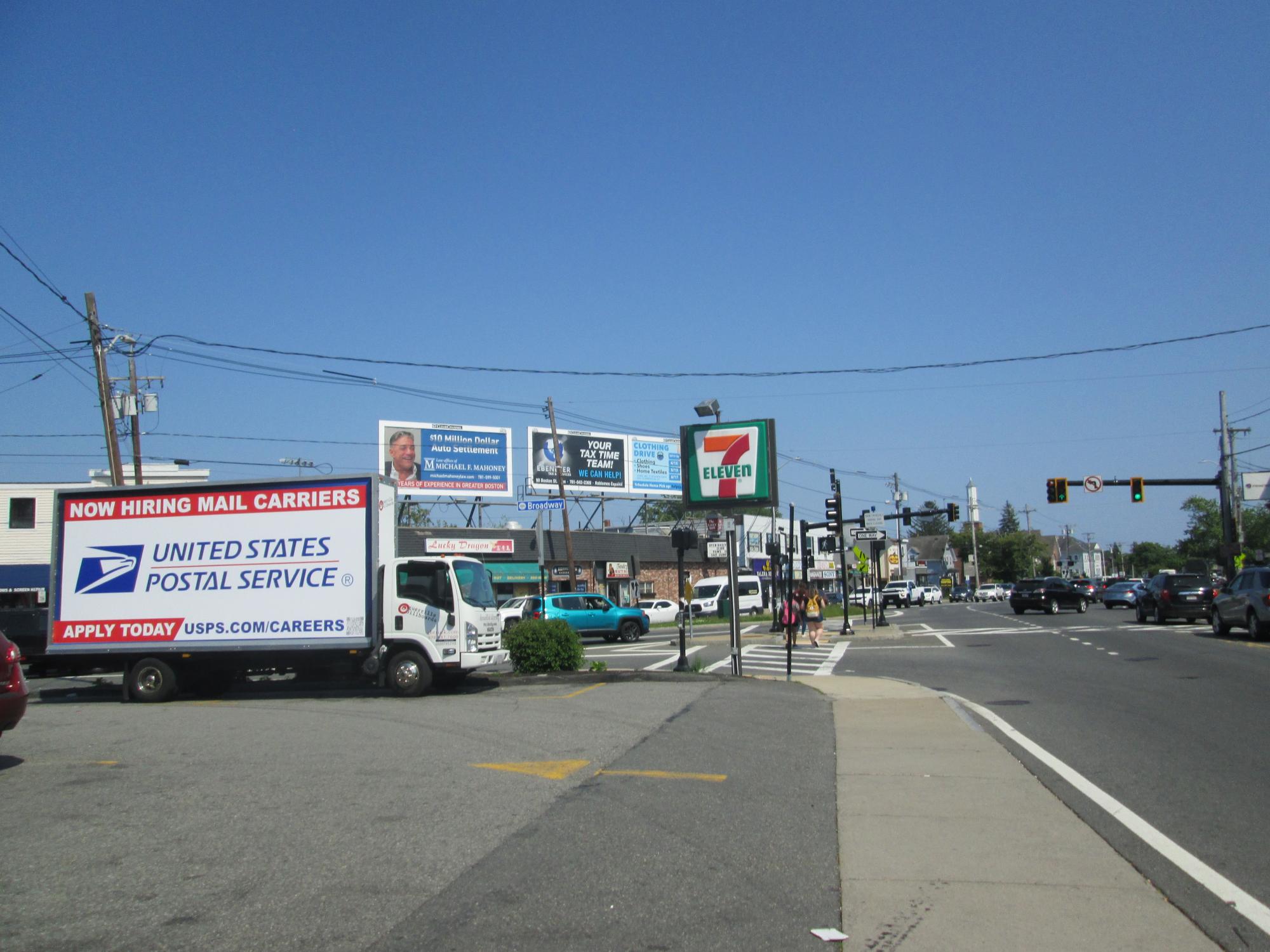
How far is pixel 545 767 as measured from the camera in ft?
29.9

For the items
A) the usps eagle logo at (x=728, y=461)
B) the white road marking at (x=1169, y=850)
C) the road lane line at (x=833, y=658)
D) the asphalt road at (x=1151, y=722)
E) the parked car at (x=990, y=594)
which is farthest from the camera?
the parked car at (x=990, y=594)

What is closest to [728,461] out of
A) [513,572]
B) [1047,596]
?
[1047,596]

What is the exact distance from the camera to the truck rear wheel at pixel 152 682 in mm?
16688

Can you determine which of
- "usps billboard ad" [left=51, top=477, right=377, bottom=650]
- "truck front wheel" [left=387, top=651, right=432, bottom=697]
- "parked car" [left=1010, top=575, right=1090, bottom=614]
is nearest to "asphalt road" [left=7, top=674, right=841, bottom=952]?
"truck front wheel" [left=387, top=651, right=432, bottom=697]

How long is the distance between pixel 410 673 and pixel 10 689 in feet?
24.3

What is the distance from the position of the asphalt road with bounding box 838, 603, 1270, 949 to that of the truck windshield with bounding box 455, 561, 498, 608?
7663mm

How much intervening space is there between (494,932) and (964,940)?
2.23 metres

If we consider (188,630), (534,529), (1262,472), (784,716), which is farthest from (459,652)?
(1262,472)

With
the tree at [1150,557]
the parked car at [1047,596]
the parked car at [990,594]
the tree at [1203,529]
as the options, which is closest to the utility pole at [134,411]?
the parked car at [1047,596]

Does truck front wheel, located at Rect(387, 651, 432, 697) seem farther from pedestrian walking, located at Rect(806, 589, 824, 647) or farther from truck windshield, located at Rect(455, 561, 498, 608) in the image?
pedestrian walking, located at Rect(806, 589, 824, 647)

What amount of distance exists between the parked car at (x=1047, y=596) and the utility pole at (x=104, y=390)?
1413 inches

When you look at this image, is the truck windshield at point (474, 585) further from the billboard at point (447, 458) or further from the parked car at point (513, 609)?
the billboard at point (447, 458)

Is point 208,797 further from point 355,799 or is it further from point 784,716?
point 784,716

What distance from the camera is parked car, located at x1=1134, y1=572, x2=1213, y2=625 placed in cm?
3322
